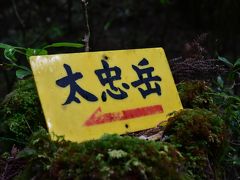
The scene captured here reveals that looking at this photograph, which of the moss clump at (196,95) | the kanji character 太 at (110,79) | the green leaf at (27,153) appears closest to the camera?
the green leaf at (27,153)

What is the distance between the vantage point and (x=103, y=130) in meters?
1.36

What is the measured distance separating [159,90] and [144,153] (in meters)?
0.51

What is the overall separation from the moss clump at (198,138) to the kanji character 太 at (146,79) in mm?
201

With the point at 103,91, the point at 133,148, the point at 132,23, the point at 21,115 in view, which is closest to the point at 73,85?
the point at 103,91

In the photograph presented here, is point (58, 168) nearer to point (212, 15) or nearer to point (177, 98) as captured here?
point (177, 98)

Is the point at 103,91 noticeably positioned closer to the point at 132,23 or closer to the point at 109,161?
the point at 109,161

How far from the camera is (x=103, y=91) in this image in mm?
1432

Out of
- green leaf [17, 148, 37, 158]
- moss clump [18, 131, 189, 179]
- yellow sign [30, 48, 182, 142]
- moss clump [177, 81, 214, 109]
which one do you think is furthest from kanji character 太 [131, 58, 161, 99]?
green leaf [17, 148, 37, 158]

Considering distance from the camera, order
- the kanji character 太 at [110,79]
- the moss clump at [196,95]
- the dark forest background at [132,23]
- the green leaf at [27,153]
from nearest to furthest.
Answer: the green leaf at [27,153]
the kanji character 太 at [110,79]
the moss clump at [196,95]
the dark forest background at [132,23]

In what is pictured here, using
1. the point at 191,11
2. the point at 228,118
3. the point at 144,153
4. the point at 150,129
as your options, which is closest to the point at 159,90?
the point at 150,129

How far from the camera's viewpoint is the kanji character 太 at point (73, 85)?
4.44ft

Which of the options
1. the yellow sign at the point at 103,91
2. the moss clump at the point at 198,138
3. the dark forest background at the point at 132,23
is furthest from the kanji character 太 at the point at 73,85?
the dark forest background at the point at 132,23

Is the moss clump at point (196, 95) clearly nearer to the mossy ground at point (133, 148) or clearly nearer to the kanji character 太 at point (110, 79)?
the mossy ground at point (133, 148)

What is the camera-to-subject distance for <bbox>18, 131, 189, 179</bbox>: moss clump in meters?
1.05
